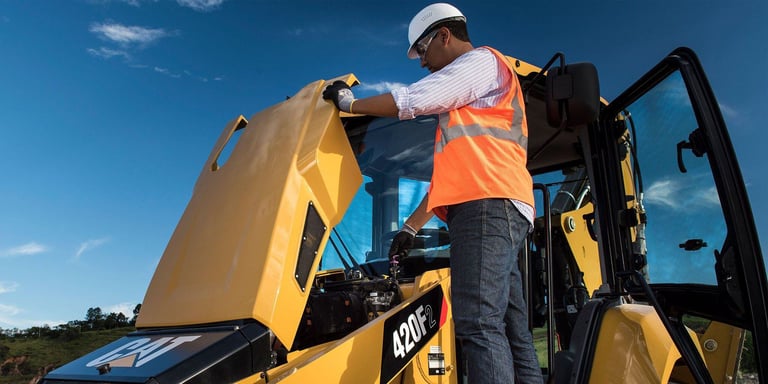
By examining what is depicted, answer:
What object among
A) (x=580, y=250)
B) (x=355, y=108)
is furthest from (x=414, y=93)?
(x=580, y=250)

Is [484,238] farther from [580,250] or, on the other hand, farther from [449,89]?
[580,250]

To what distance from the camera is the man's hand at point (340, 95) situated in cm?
237

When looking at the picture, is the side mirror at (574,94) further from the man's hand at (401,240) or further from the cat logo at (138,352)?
the cat logo at (138,352)

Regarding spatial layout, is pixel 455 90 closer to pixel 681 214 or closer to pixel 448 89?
pixel 448 89

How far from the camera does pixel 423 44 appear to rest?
7.90 feet

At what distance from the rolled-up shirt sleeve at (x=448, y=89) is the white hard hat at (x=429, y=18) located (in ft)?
0.86

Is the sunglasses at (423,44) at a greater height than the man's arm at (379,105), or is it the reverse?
the sunglasses at (423,44)

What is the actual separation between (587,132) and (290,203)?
1.84 metres

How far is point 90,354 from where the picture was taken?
2.13m

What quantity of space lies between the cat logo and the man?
952 millimetres

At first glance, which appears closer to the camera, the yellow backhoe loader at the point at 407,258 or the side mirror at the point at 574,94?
the yellow backhoe loader at the point at 407,258

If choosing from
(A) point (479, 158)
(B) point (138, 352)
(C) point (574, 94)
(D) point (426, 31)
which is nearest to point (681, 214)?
(C) point (574, 94)

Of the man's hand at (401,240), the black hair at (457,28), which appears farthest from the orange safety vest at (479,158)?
the man's hand at (401,240)

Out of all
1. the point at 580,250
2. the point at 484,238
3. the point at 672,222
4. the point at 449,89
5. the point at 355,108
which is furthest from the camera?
the point at 580,250
